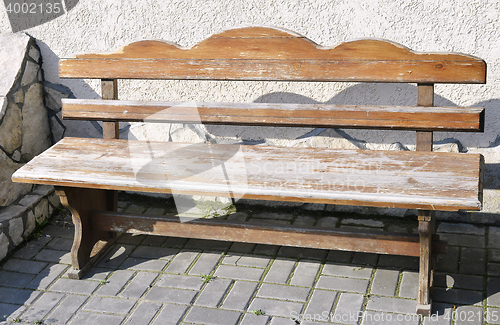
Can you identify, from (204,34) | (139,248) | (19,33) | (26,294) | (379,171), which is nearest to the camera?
(379,171)

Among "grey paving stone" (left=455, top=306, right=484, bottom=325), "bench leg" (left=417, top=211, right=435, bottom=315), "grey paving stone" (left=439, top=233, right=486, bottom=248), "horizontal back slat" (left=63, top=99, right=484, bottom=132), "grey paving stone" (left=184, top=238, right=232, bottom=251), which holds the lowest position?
"grey paving stone" (left=455, top=306, right=484, bottom=325)

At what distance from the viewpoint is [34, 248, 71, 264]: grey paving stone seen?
10.3ft

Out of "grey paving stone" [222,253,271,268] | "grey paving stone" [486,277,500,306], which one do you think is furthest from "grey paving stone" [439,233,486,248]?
"grey paving stone" [222,253,271,268]

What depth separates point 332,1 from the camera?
129 inches

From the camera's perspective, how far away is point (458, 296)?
263cm

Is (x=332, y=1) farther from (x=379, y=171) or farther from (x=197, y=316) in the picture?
(x=197, y=316)

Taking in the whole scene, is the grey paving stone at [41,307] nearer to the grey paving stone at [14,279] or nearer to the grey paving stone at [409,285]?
the grey paving stone at [14,279]

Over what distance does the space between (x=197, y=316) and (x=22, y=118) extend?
1974 millimetres

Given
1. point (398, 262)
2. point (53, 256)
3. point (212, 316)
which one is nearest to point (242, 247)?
point (212, 316)

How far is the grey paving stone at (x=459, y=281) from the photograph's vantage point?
2.71 m

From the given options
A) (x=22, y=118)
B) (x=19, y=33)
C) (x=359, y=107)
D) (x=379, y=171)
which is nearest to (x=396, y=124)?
(x=359, y=107)

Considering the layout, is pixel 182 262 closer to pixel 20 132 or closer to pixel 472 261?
pixel 20 132

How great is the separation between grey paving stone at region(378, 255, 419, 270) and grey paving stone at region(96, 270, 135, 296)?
55.5 inches

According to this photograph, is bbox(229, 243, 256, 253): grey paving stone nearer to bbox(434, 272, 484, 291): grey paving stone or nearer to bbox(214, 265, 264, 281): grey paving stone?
bbox(214, 265, 264, 281): grey paving stone
